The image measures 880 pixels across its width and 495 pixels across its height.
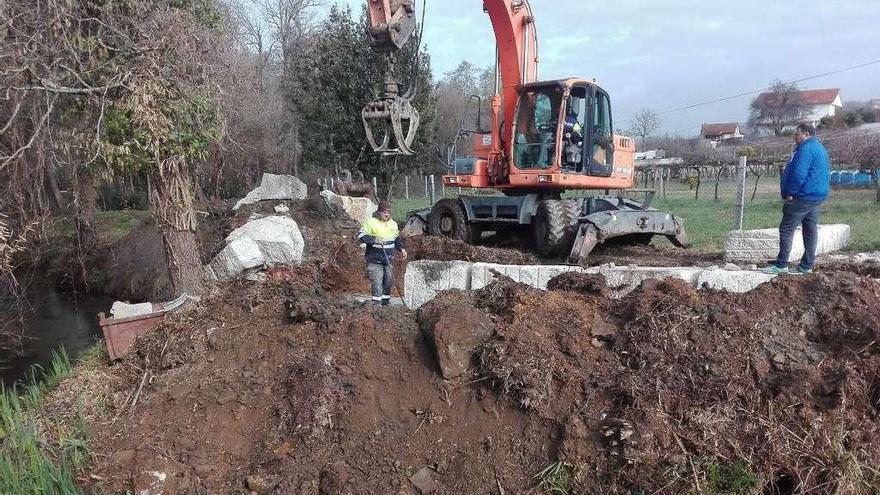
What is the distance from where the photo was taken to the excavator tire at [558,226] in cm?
884

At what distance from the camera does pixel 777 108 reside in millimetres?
50906

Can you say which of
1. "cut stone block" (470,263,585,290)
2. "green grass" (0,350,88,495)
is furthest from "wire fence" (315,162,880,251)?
"green grass" (0,350,88,495)

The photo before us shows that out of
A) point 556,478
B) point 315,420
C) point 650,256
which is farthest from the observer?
point 650,256

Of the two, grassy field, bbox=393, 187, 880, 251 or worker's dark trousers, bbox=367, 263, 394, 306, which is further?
grassy field, bbox=393, 187, 880, 251

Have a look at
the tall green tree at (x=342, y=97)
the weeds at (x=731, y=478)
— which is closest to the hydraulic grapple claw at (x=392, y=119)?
the weeds at (x=731, y=478)

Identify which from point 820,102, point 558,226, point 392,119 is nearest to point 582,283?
point 558,226

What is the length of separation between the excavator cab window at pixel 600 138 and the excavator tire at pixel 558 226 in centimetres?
77

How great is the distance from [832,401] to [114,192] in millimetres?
22545

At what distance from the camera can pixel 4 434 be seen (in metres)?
5.67

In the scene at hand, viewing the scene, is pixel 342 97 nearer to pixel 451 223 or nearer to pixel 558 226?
pixel 451 223

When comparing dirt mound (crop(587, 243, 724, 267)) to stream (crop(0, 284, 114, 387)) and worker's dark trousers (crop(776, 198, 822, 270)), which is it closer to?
worker's dark trousers (crop(776, 198, 822, 270))

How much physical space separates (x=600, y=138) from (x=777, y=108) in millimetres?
49494

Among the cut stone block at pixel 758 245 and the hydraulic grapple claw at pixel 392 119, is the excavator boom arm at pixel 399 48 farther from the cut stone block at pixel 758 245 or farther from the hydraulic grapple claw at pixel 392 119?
the cut stone block at pixel 758 245

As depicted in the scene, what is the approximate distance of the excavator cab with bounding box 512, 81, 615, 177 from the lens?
30.3 feet
